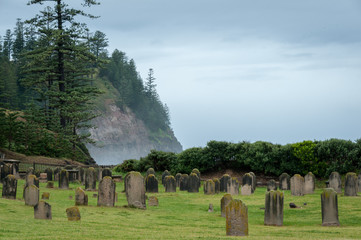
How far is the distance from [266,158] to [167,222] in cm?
2667

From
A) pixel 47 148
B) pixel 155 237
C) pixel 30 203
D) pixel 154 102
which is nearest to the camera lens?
pixel 155 237

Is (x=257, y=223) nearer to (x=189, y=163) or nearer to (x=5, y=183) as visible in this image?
(x=5, y=183)

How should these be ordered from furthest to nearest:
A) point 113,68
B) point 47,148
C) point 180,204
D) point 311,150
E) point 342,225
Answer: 1. point 113,68
2. point 47,148
3. point 311,150
4. point 180,204
5. point 342,225

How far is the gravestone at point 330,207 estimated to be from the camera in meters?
18.4

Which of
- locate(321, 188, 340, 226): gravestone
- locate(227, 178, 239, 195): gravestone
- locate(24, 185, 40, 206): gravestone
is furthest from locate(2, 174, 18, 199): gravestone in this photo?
locate(321, 188, 340, 226): gravestone

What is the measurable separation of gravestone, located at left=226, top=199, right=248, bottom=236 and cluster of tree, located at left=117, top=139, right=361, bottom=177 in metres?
28.4

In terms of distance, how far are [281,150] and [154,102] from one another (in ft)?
439

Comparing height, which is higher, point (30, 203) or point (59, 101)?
point (59, 101)

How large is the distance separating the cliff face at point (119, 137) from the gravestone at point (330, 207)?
136722 millimetres

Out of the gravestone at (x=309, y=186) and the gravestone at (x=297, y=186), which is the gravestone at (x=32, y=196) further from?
the gravestone at (x=309, y=186)

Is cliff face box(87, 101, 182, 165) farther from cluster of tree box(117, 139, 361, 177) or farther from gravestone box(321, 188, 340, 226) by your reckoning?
gravestone box(321, 188, 340, 226)

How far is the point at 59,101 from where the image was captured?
63.6m

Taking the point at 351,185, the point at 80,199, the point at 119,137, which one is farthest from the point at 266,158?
the point at 119,137

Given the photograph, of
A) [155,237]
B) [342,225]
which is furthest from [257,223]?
[155,237]
